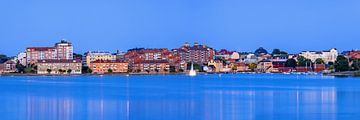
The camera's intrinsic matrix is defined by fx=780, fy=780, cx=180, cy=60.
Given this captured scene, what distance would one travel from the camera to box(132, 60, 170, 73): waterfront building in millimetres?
72500

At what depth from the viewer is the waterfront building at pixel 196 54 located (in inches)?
3310

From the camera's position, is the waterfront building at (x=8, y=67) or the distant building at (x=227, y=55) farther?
the distant building at (x=227, y=55)

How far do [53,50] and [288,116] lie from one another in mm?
64130

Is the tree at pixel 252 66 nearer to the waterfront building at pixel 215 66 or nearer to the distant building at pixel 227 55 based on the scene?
the waterfront building at pixel 215 66

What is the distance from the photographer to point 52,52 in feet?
252

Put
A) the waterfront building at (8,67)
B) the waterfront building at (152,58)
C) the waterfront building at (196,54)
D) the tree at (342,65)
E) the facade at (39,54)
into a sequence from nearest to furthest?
the tree at (342,65) < the waterfront building at (8,67) < the waterfront building at (152,58) < the facade at (39,54) < the waterfront building at (196,54)

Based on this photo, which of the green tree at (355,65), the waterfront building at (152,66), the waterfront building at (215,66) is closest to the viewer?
the green tree at (355,65)

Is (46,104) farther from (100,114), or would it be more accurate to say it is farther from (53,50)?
(53,50)

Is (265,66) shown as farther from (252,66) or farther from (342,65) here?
(342,65)

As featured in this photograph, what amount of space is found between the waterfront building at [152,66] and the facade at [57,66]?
7362mm

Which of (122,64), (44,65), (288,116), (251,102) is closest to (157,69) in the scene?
(122,64)

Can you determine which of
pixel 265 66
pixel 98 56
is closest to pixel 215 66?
pixel 265 66

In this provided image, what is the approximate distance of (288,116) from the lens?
1463 centimetres

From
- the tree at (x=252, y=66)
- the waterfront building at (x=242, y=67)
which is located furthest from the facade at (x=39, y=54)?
the tree at (x=252, y=66)
